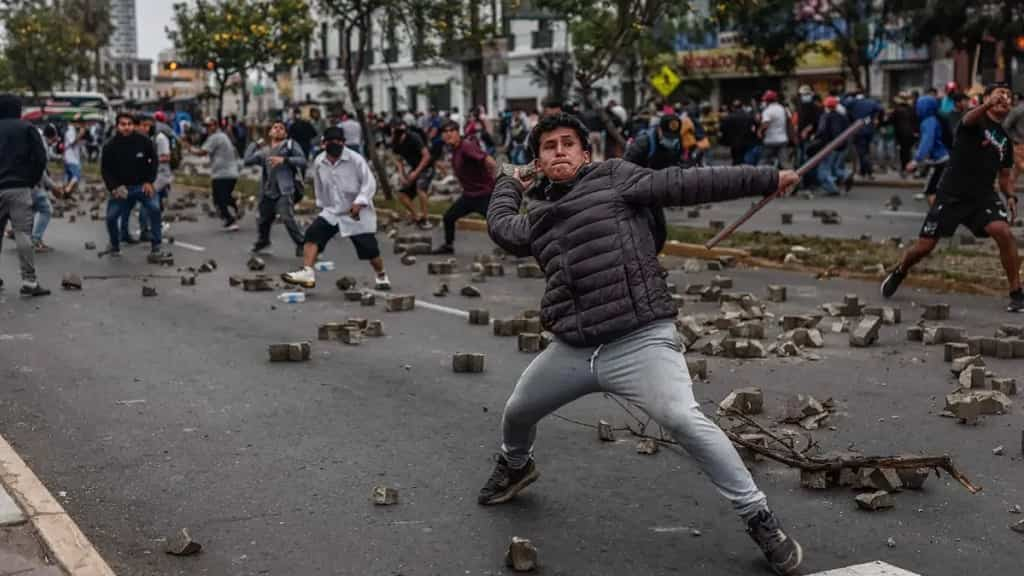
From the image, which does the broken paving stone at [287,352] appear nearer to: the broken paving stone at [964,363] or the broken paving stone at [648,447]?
the broken paving stone at [648,447]

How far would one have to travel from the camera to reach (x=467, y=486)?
20.5ft

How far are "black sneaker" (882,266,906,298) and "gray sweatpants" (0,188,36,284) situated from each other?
294 inches

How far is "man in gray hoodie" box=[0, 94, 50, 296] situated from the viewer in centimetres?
1262

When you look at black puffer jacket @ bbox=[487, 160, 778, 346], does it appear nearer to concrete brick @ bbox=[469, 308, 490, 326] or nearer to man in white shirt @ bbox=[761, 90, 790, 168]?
concrete brick @ bbox=[469, 308, 490, 326]

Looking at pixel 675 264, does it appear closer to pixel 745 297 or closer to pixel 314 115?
pixel 745 297

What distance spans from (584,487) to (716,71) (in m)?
44.7

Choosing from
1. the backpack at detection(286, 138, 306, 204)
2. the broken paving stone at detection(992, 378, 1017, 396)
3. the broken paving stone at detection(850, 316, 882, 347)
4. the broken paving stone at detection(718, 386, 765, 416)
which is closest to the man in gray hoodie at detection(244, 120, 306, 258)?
the backpack at detection(286, 138, 306, 204)

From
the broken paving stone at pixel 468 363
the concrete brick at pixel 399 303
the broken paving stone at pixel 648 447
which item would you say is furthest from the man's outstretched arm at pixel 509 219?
the concrete brick at pixel 399 303

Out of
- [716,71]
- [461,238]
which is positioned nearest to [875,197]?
[461,238]

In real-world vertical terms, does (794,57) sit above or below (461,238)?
above

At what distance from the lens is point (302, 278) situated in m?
12.9

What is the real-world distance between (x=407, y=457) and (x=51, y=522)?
1859 millimetres

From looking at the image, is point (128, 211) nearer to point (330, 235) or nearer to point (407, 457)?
point (330, 235)

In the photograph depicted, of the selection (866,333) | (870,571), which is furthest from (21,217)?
(870,571)
